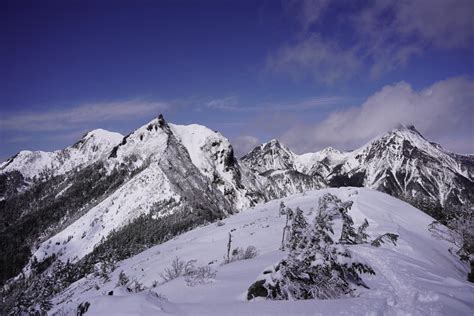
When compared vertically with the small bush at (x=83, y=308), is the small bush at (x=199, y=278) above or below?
below

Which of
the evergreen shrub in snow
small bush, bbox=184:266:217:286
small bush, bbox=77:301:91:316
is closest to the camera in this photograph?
small bush, bbox=77:301:91:316

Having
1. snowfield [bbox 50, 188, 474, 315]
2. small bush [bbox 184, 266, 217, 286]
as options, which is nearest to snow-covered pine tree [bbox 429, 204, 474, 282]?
snowfield [bbox 50, 188, 474, 315]

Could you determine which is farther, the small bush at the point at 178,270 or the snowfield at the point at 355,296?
the small bush at the point at 178,270

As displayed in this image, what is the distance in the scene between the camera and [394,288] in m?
12.5

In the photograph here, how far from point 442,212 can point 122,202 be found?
178935 millimetres

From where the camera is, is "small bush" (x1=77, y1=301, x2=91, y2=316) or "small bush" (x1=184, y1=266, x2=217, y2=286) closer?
"small bush" (x1=77, y1=301, x2=91, y2=316)

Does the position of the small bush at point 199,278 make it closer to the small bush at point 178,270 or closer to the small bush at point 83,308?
the small bush at point 178,270

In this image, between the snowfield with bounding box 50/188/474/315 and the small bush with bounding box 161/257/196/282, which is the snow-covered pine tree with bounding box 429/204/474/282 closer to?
the snowfield with bounding box 50/188/474/315

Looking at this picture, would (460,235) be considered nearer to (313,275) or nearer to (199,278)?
(313,275)

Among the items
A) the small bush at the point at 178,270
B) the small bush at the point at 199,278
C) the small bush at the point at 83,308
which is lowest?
the small bush at the point at 178,270

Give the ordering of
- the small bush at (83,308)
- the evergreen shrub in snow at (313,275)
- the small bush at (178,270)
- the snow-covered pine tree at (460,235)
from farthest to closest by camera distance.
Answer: the snow-covered pine tree at (460,235), the small bush at (178,270), the evergreen shrub in snow at (313,275), the small bush at (83,308)

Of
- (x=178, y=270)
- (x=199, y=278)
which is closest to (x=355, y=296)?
(x=199, y=278)

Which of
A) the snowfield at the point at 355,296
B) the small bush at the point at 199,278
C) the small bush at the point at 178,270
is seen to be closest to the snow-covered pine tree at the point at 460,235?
the snowfield at the point at 355,296

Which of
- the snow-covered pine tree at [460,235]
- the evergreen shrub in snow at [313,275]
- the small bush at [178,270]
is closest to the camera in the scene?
the evergreen shrub in snow at [313,275]
